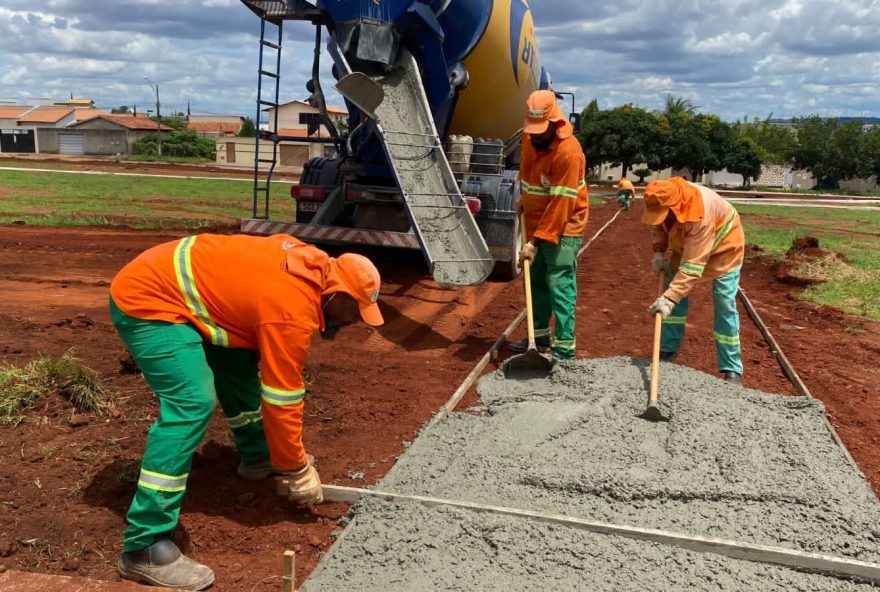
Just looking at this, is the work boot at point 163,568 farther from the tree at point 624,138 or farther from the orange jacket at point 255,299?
the tree at point 624,138

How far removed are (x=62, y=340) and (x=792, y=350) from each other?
6421 millimetres

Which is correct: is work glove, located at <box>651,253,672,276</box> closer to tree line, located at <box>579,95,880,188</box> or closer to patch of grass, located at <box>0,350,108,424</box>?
patch of grass, located at <box>0,350,108,424</box>

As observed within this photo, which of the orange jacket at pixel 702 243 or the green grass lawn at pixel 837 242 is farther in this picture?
the green grass lawn at pixel 837 242

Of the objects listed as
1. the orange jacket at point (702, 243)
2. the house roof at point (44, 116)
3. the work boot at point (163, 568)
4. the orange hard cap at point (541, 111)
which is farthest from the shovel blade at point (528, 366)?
the house roof at point (44, 116)

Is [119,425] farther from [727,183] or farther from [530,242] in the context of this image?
[727,183]

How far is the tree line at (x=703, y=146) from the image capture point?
42.5m

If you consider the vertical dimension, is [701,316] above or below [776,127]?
below

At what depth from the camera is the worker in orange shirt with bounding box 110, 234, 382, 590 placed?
2.90 meters

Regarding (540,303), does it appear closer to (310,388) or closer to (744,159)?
(310,388)

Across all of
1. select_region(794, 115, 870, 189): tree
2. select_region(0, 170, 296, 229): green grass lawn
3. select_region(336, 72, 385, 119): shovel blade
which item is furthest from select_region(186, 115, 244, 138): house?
select_region(336, 72, 385, 119): shovel blade

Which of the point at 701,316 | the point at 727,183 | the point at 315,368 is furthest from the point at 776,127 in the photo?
the point at 315,368

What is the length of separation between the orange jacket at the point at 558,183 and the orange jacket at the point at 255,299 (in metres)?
2.99

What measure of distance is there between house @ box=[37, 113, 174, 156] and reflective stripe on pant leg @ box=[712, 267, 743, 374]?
2308 inches

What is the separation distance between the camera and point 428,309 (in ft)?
25.8
